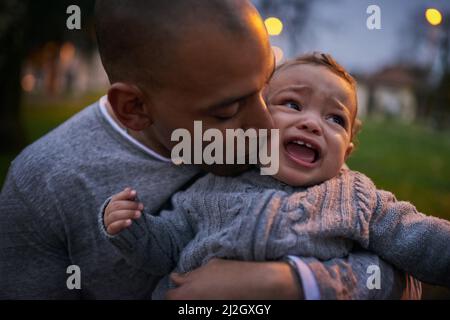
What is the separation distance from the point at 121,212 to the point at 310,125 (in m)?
0.57

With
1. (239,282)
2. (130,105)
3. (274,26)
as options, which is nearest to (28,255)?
(130,105)

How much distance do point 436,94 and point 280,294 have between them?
335cm

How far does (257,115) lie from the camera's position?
1.34 metres

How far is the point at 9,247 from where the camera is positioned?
5.25 feet

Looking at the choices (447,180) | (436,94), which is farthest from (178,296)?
(436,94)

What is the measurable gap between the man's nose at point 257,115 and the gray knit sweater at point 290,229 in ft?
0.58

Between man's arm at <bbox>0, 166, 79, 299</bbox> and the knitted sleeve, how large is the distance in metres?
0.97

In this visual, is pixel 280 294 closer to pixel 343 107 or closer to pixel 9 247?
pixel 343 107

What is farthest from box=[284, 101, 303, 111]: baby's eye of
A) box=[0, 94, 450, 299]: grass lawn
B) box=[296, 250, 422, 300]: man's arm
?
box=[0, 94, 450, 299]: grass lawn

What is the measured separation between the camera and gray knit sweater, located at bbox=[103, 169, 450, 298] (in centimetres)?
128

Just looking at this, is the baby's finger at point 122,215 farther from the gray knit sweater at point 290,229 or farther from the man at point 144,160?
the man at point 144,160

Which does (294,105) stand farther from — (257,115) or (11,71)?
(11,71)

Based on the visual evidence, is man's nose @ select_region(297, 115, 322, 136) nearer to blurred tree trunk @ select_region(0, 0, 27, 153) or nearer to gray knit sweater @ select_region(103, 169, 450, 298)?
gray knit sweater @ select_region(103, 169, 450, 298)

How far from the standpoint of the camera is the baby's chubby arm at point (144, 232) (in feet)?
4.33
